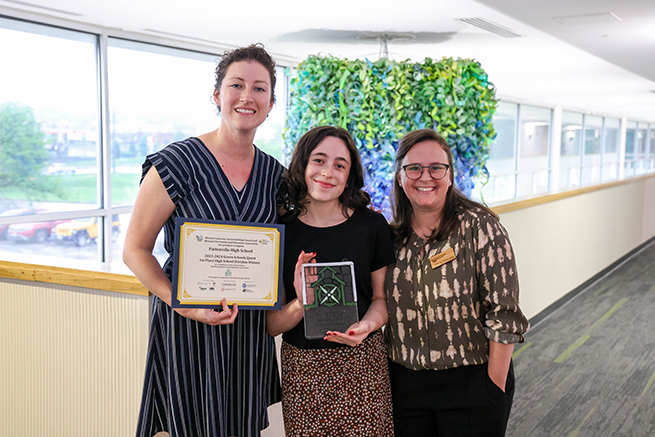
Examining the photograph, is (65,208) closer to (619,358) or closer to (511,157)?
(619,358)

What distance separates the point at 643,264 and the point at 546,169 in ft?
27.5

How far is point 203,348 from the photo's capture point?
1.60 metres

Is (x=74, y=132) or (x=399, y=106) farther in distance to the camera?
(x=74, y=132)

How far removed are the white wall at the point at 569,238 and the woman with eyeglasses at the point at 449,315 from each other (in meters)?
2.54

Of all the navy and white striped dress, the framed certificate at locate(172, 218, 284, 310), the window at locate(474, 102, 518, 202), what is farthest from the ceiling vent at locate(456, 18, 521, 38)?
the window at locate(474, 102, 518, 202)

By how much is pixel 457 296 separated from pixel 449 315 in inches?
2.6

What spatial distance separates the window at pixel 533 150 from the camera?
1495 cm

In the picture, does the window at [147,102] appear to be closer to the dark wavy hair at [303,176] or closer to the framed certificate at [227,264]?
the dark wavy hair at [303,176]

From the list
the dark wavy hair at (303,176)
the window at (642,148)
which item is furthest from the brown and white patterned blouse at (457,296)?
the window at (642,148)

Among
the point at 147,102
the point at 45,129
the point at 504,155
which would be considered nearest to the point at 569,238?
the point at 147,102

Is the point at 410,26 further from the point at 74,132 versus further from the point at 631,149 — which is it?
the point at 631,149

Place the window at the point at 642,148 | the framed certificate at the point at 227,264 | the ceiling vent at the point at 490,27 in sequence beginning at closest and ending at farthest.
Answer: the framed certificate at the point at 227,264 < the ceiling vent at the point at 490,27 < the window at the point at 642,148

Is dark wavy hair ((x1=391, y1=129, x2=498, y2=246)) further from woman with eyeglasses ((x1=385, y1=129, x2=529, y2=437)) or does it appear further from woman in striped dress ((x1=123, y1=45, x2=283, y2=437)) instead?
woman in striped dress ((x1=123, y1=45, x2=283, y2=437))

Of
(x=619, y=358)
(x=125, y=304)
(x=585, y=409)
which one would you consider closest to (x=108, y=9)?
(x=125, y=304)
